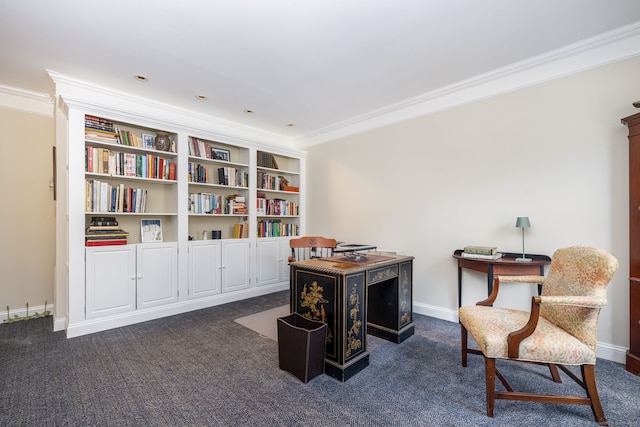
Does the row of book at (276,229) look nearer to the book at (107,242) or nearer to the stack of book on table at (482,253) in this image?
the book at (107,242)

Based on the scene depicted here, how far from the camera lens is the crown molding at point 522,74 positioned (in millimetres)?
2289

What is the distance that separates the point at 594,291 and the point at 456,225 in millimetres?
1609

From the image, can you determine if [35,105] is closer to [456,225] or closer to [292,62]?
[292,62]

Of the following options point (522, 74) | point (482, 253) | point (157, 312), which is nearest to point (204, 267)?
point (157, 312)

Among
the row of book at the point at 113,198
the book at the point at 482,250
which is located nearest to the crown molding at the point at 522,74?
the book at the point at 482,250

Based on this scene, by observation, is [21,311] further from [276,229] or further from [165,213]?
[276,229]

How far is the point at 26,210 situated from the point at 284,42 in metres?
3.51

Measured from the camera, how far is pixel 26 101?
3277 mm

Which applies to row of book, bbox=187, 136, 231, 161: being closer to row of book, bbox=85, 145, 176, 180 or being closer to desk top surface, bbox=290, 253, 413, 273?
row of book, bbox=85, 145, 176, 180

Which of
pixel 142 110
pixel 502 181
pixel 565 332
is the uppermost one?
pixel 142 110

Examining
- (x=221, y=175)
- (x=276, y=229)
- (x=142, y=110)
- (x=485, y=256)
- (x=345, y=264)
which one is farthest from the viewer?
(x=276, y=229)

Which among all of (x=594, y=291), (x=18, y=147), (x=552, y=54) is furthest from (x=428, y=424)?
(x=18, y=147)

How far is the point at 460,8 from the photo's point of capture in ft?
6.50

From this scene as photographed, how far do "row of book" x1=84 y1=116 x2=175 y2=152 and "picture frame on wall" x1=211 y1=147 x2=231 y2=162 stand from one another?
770 millimetres
